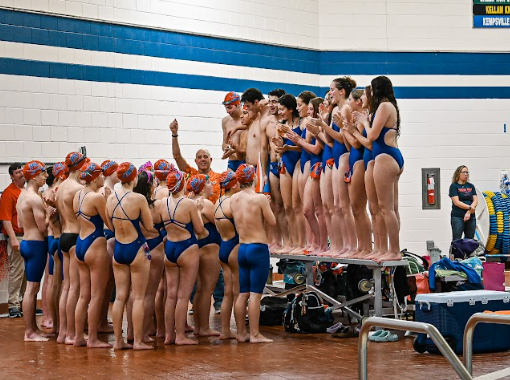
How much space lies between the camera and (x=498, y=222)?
18953 mm

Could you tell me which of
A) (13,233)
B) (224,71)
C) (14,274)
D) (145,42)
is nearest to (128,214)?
(13,233)

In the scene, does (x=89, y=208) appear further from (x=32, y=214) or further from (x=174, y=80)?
(x=174, y=80)

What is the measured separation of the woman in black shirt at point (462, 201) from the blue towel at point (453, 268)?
703 centimetres

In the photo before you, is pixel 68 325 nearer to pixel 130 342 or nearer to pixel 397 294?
pixel 130 342

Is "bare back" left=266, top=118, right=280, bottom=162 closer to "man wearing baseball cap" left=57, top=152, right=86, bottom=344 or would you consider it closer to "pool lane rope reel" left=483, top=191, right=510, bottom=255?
"man wearing baseball cap" left=57, top=152, right=86, bottom=344

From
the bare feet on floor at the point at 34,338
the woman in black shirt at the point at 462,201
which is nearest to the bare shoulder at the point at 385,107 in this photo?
the bare feet on floor at the point at 34,338

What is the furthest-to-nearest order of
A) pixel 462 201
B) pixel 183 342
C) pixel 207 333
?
pixel 462 201 < pixel 207 333 < pixel 183 342

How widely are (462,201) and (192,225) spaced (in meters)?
8.93

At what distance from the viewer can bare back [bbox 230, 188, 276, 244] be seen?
36.6ft

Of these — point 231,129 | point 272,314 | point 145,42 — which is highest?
point 145,42

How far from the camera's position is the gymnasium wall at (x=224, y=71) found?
1481cm

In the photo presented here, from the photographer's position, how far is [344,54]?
64.8 feet

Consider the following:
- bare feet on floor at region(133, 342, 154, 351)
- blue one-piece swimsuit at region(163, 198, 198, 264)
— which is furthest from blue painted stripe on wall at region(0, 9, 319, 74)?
bare feet on floor at region(133, 342, 154, 351)

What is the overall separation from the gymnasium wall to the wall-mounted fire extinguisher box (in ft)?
0.43
